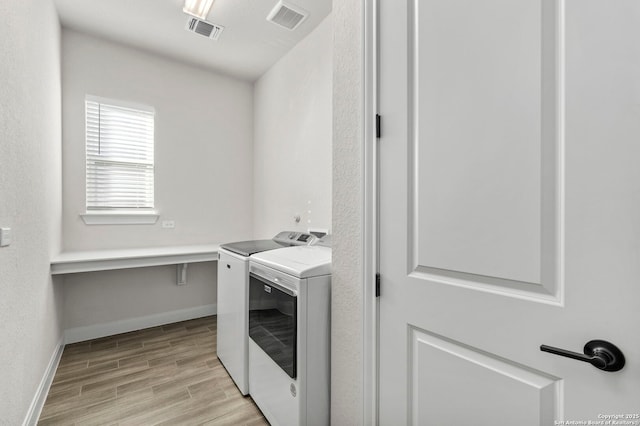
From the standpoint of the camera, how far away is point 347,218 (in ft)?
4.48

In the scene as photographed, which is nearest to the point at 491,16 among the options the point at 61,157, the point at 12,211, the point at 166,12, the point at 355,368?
the point at 355,368

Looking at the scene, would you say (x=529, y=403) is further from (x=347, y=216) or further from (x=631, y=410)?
(x=347, y=216)

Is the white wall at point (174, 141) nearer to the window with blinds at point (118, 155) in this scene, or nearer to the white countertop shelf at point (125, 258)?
the window with blinds at point (118, 155)

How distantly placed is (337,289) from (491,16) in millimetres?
1210

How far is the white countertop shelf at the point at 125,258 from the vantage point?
2.35m

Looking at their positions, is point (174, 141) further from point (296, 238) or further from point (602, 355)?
point (602, 355)

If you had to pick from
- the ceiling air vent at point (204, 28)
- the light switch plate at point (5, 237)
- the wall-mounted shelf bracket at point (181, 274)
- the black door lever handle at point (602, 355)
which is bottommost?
the wall-mounted shelf bracket at point (181, 274)

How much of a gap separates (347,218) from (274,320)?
29.9 inches

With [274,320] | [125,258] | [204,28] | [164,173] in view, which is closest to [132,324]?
[125,258]

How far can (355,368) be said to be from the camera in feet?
4.27

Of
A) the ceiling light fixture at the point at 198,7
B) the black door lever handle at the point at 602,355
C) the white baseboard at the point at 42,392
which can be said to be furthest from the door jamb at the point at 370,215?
the white baseboard at the point at 42,392

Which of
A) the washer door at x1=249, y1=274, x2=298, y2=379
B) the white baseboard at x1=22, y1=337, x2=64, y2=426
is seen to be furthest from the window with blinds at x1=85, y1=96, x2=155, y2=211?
the washer door at x1=249, y1=274, x2=298, y2=379

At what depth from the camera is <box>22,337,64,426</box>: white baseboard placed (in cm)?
163

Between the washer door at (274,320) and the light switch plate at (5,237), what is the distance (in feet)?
3.83
